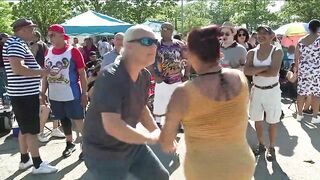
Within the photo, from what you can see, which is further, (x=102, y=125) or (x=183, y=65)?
(x=183, y=65)

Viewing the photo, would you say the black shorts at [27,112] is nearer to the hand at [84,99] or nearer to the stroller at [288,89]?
the hand at [84,99]

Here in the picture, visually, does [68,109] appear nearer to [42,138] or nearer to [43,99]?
[43,99]

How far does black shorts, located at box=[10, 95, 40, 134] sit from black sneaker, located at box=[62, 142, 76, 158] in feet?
3.48

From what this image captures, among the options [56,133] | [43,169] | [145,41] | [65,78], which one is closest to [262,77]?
[65,78]

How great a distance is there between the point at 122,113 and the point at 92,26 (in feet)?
35.3

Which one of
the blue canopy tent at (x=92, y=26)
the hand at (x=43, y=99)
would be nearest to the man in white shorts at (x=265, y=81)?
the hand at (x=43, y=99)

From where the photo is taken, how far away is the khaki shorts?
495 centimetres

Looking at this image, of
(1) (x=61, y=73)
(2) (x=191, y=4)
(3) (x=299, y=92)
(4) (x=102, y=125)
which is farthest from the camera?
(2) (x=191, y=4)

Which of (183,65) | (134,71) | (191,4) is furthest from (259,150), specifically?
(191,4)

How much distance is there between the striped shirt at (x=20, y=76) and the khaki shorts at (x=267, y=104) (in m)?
2.70

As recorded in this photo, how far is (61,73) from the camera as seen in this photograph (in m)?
5.04

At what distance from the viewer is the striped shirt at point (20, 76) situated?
426 cm

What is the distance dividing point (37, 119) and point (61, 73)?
2.51ft

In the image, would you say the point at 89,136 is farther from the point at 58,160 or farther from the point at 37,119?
the point at 58,160
